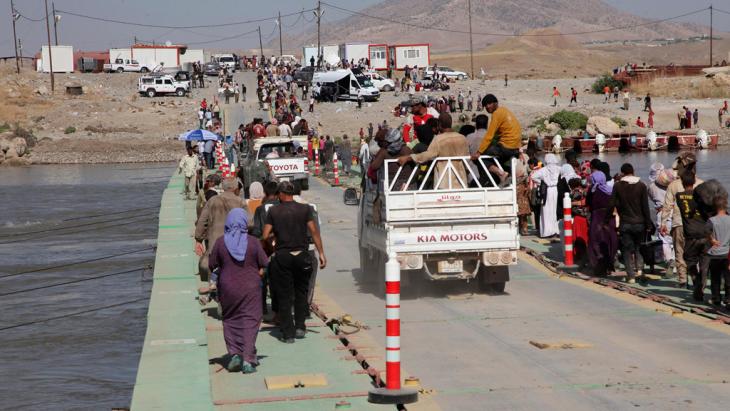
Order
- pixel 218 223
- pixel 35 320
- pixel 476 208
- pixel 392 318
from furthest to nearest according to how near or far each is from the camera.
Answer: pixel 35 320, pixel 476 208, pixel 218 223, pixel 392 318

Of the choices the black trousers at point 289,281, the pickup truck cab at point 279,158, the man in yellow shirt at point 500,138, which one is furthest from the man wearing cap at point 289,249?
the pickup truck cab at point 279,158

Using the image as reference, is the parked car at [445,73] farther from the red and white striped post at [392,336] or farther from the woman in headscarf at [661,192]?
the red and white striped post at [392,336]

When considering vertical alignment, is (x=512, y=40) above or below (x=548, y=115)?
above

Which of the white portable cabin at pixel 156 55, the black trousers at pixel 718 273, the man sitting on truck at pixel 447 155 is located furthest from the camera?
the white portable cabin at pixel 156 55

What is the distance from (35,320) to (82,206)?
2885 cm

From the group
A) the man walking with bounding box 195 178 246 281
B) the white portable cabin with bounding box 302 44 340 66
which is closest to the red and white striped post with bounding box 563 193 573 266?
the man walking with bounding box 195 178 246 281

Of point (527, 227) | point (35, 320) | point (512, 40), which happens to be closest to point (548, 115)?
point (527, 227)

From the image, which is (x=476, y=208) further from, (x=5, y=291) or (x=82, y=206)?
(x=82, y=206)

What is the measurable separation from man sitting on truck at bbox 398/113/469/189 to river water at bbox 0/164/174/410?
481 centimetres

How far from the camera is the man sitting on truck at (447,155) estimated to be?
16.8m

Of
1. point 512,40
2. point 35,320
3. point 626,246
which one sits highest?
point 512,40

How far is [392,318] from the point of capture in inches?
422

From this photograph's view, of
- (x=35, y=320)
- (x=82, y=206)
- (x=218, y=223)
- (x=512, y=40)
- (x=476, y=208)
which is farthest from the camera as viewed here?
(x=512, y=40)

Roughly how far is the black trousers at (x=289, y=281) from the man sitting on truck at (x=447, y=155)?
11.7 ft
